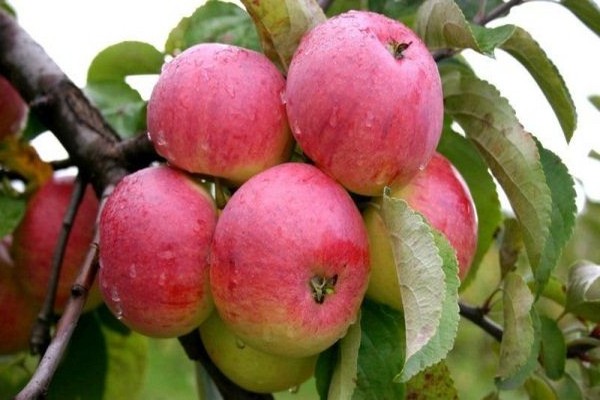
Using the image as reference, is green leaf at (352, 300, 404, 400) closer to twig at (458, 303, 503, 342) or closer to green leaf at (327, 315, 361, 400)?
green leaf at (327, 315, 361, 400)

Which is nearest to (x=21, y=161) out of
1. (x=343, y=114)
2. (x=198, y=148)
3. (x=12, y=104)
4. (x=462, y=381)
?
(x=12, y=104)

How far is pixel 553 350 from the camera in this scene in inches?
37.8

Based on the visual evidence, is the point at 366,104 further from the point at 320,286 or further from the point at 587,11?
the point at 587,11

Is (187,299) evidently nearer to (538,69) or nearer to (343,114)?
(343,114)

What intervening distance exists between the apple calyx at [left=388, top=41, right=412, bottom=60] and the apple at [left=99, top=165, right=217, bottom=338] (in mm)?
182

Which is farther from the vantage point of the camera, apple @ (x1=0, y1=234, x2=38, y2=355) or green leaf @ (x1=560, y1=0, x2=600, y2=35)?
apple @ (x1=0, y1=234, x2=38, y2=355)

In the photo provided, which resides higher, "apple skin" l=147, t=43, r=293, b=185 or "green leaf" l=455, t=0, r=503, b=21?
"apple skin" l=147, t=43, r=293, b=185

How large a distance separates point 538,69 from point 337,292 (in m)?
0.29

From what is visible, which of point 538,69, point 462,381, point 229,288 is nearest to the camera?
point 229,288

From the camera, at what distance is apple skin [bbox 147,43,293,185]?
73 cm

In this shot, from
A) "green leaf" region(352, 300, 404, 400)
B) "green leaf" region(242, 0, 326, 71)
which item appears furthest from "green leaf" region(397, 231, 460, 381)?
"green leaf" region(242, 0, 326, 71)

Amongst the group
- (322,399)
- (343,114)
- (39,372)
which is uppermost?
(343,114)

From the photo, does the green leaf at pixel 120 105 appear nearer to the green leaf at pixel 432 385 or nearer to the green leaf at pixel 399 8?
the green leaf at pixel 399 8

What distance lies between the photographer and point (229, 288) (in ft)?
Result: 2.24
